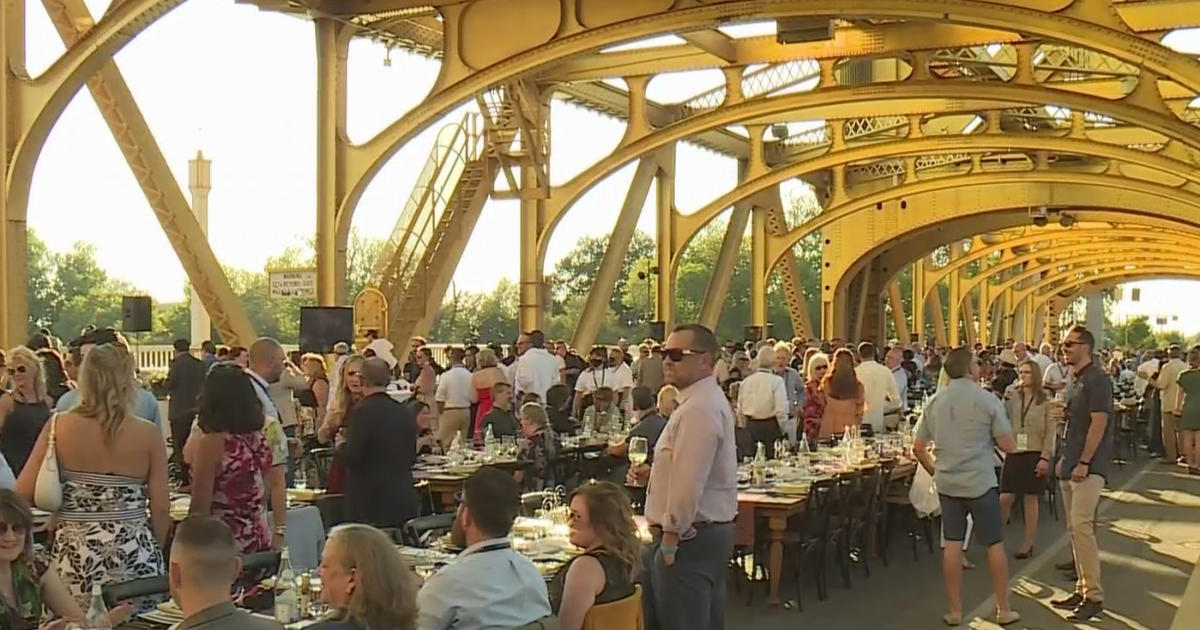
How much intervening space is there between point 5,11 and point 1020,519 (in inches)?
490

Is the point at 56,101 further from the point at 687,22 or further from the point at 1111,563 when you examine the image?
the point at 1111,563

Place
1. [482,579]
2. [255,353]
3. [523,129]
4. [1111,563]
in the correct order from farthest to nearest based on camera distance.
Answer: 1. [523,129]
2. [1111,563]
3. [255,353]
4. [482,579]

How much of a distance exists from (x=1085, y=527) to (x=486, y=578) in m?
5.87

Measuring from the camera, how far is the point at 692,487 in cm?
591

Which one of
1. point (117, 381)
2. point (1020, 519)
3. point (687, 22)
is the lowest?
point (1020, 519)

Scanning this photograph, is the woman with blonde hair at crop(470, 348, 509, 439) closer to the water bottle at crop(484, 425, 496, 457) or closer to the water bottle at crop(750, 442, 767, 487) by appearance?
the water bottle at crop(484, 425, 496, 457)

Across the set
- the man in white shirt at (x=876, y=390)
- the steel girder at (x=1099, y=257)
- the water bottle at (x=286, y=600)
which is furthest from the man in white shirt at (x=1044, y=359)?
the steel girder at (x=1099, y=257)

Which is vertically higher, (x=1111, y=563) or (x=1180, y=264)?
(x=1180, y=264)

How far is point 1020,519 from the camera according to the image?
14344 millimetres

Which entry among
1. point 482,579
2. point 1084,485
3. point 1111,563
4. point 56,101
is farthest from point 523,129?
point 482,579

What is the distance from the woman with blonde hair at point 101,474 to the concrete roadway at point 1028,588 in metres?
4.47

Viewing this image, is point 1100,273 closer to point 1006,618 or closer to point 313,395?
point 313,395

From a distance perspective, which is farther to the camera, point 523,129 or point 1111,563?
point 523,129

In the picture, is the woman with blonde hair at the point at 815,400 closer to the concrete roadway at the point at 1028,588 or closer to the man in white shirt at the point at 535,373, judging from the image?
the concrete roadway at the point at 1028,588
